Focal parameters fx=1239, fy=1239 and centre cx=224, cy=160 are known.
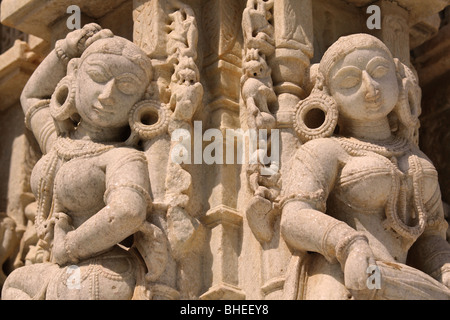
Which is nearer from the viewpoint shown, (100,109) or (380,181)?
(380,181)

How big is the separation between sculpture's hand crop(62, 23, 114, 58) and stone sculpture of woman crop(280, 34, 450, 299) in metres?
1.31

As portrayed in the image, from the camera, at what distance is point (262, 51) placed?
7148mm

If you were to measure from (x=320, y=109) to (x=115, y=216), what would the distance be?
4.36 feet

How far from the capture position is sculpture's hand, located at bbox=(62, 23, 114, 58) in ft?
23.8

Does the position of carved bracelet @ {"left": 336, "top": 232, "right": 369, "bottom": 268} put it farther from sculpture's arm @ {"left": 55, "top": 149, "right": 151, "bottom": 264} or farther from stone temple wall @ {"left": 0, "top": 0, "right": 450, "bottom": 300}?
sculpture's arm @ {"left": 55, "top": 149, "right": 151, "bottom": 264}

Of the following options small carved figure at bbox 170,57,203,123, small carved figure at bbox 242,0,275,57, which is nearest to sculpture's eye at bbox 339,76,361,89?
small carved figure at bbox 242,0,275,57

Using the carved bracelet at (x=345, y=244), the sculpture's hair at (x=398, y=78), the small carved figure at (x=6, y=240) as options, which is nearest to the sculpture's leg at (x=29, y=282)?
the small carved figure at (x=6, y=240)

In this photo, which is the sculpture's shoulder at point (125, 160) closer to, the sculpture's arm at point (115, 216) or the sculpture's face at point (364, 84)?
the sculpture's arm at point (115, 216)

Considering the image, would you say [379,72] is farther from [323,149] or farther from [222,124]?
[222,124]

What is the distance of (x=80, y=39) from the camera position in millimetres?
7285

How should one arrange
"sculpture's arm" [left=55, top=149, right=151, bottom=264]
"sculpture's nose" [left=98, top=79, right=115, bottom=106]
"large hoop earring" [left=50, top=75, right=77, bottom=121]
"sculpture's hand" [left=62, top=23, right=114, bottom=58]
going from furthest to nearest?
"sculpture's hand" [left=62, top=23, right=114, bottom=58] < "large hoop earring" [left=50, top=75, right=77, bottom=121] < "sculpture's nose" [left=98, top=79, right=115, bottom=106] < "sculpture's arm" [left=55, top=149, right=151, bottom=264]

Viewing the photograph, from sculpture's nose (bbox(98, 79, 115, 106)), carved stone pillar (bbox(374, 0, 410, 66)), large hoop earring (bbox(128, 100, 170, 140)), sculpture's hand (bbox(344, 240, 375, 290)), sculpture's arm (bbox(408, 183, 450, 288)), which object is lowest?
sculpture's hand (bbox(344, 240, 375, 290))

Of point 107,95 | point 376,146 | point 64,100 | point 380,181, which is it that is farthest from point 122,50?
point 380,181

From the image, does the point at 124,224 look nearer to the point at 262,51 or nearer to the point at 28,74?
the point at 262,51
